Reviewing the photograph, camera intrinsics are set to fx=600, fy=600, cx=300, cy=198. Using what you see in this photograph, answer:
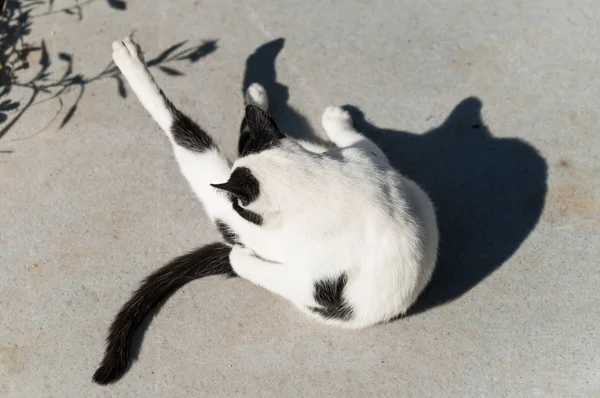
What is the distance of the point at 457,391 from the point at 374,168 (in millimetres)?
1168

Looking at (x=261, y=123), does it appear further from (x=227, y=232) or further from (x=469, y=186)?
(x=469, y=186)

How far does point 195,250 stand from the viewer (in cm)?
296

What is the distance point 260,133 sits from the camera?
233cm

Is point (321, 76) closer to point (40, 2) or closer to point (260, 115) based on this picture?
point (260, 115)

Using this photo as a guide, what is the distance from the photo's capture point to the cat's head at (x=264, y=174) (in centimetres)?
220

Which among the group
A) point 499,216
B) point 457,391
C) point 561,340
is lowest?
point 457,391

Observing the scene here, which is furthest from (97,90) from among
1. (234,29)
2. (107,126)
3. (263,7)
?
(263,7)

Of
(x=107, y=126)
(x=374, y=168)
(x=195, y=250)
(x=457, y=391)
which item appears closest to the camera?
(x=374, y=168)

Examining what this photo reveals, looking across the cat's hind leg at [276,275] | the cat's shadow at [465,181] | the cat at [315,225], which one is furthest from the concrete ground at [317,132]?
the cat's hind leg at [276,275]

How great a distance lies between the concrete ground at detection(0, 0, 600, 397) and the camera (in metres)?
2.84

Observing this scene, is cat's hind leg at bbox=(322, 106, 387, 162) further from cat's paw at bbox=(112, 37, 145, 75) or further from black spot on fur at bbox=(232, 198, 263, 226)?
cat's paw at bbox=(112, 37, 145, 75)

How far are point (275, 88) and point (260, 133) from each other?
1.07m

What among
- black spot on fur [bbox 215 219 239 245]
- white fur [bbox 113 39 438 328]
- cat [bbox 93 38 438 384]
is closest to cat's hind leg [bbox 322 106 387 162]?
cat [bbox 93 38 438 384]

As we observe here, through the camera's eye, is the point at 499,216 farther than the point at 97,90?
No
